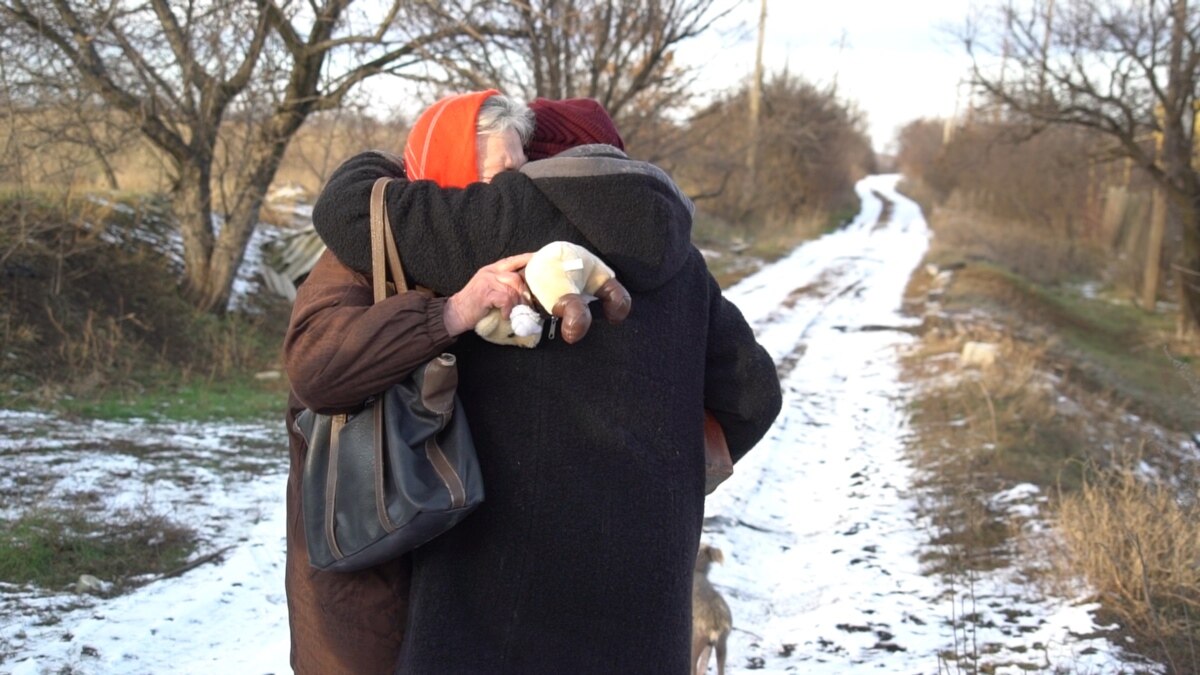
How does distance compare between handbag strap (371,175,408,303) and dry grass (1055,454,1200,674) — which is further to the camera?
dry grass (1055,454,1200,674)

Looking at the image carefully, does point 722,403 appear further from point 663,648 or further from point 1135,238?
point 1135,238

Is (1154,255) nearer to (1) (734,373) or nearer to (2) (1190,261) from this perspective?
(2) (1190,261)

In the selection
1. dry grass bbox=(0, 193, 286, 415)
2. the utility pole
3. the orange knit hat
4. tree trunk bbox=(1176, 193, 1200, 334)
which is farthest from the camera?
the utility pole

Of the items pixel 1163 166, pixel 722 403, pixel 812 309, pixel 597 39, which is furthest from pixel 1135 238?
pixel 722 403

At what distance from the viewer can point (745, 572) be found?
5613 mm

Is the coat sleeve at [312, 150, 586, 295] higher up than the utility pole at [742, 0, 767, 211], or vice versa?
the utility pole at [742, 0, 767, 211]

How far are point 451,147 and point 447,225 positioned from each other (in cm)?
21

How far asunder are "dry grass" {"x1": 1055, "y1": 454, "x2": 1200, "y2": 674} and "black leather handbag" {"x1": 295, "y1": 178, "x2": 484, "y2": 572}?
3.71 metres

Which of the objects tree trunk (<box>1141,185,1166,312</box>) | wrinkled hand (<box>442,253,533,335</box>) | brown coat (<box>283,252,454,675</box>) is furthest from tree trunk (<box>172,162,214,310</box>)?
tree trunk (<box>1141,185,1166,312</box>)

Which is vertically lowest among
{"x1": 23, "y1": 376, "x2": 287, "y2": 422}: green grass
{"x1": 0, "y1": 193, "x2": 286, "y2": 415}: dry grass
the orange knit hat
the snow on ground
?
the snow on ground

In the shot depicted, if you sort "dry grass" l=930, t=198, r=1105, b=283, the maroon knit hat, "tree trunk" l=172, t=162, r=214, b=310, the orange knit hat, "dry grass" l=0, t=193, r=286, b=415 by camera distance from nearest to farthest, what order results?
the orange knit hat → the maroon knit hat → "dry grass" l=0, t=193, r=286, b=415 → "tree trunk" l=172, t=162, r=214, b=310 → "dry grass" l=930, t=198, r=1105, b=283

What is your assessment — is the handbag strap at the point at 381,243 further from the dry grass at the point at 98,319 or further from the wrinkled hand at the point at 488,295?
the dry grass at the point at 98,319

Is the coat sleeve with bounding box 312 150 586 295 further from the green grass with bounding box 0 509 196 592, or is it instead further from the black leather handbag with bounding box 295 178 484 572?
the green grass with bounding box 0 509 196 592

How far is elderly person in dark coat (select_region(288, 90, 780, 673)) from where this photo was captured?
1774 millimetres
